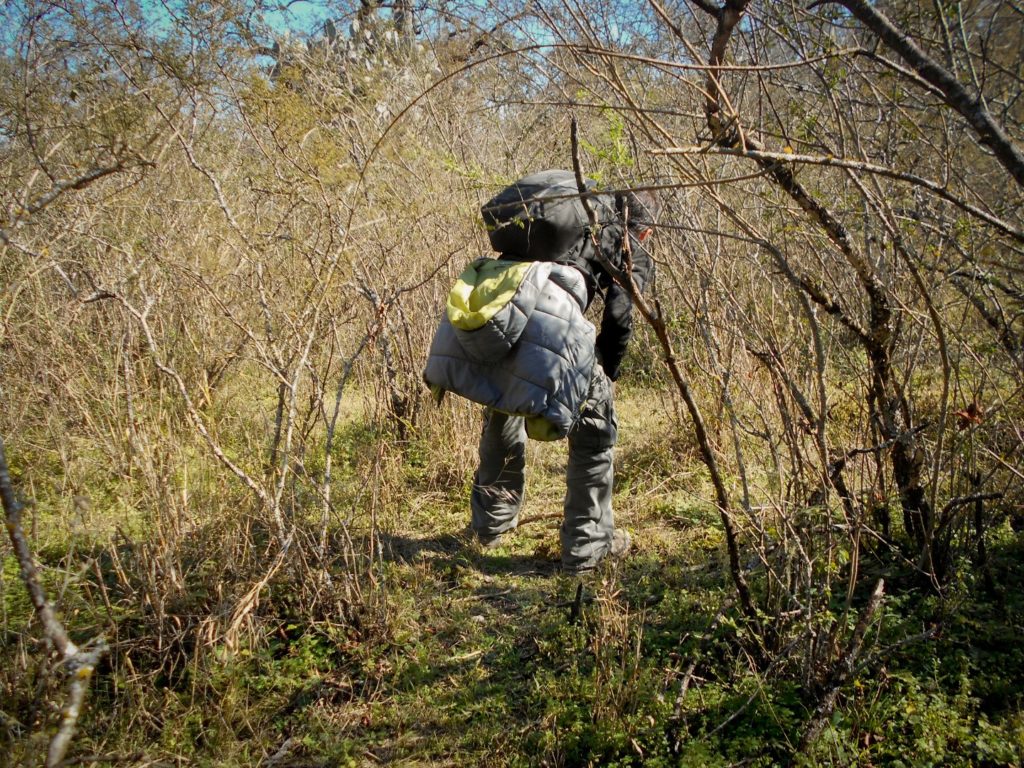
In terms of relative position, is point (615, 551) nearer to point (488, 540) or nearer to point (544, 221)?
point (488, 540)

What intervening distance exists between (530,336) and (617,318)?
0.49m

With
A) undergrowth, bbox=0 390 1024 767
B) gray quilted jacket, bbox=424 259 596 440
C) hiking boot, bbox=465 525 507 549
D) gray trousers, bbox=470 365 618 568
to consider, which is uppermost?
gray quilted jacket, bbox=424 259 596 440

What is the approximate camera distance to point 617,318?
9.59 feet

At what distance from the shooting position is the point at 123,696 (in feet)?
7.29

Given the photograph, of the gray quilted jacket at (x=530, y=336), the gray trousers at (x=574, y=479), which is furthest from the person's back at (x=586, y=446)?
the gray quilted jacket at (x=530, y=336)

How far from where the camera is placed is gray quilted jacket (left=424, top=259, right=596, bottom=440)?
2574 millimetres

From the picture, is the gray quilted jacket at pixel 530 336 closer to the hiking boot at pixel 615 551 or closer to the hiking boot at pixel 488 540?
the hiking boot at pixel 615 551

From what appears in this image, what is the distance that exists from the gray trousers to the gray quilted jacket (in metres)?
0.26

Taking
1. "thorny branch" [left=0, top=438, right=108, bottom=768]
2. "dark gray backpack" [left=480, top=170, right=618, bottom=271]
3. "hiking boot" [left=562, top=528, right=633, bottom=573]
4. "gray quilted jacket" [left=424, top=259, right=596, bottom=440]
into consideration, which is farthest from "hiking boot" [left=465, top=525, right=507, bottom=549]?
"thorny branch" [left=0, top=438, right=108, bottom=768]

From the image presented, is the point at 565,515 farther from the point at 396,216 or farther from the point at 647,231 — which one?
the point at 396,216

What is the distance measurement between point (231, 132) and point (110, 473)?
216 centimetres

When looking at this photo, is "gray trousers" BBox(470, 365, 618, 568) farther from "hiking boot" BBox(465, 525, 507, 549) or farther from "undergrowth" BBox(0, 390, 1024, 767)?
"undergrowth" BBox(0, 390, 1024, 767)

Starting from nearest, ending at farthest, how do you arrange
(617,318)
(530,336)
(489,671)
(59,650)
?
(59,650), (489,671), (530,336), (617,318)

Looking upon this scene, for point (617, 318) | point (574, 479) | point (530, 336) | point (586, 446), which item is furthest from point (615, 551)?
point (530, 336)
